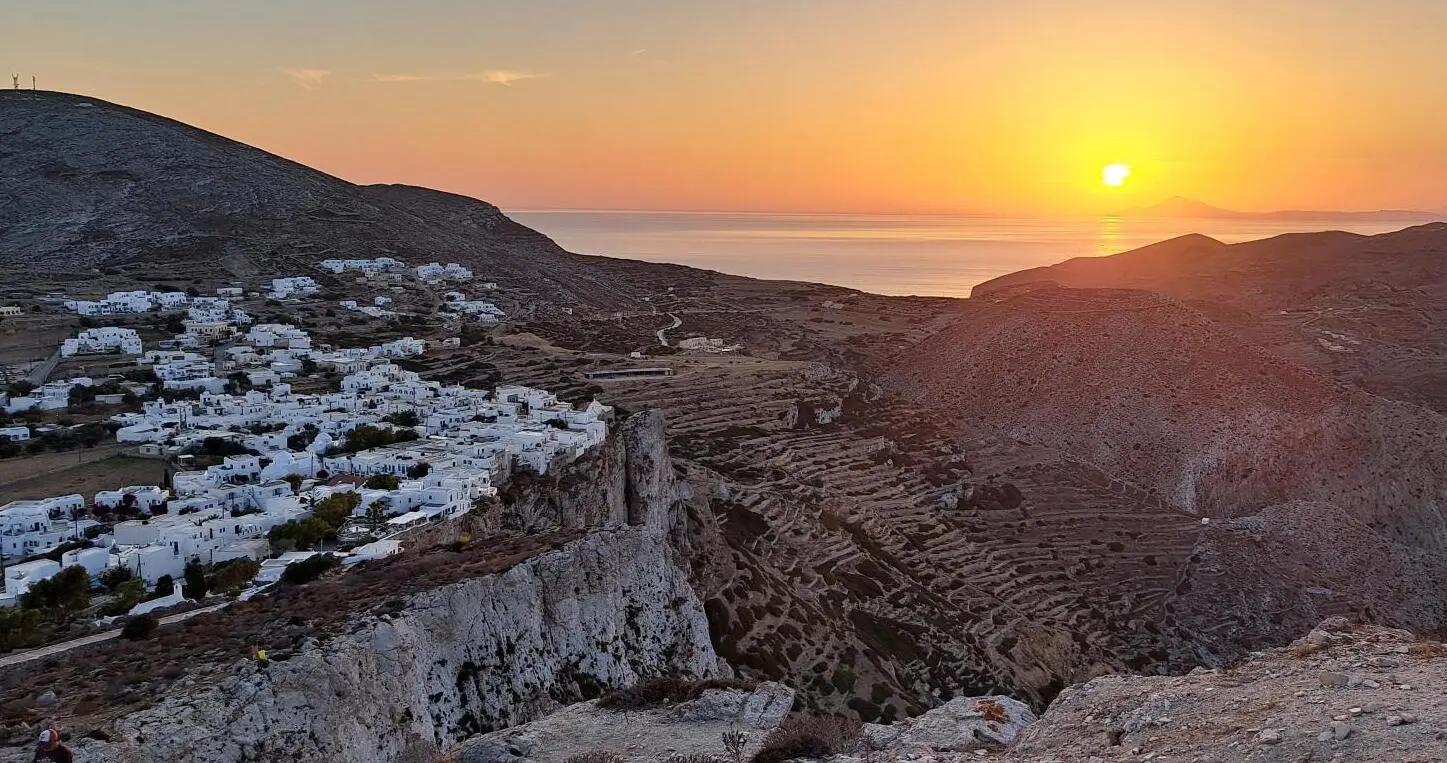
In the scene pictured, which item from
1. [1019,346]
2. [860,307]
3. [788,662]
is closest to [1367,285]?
[860,307]

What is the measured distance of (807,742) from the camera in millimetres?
11156

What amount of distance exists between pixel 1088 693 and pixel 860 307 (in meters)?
80.4

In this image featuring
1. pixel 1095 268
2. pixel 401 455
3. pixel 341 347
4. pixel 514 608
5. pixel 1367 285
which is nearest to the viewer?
pixel 514 608

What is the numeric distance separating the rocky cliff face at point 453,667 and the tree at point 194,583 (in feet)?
19.9

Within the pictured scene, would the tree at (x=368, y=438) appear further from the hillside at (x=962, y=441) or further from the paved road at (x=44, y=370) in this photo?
the paved road at (x=44, y=370)

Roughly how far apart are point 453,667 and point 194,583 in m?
6.89

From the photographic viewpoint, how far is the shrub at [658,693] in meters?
14.1

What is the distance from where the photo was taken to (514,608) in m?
16.6

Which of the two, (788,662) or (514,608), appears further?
(788,662)

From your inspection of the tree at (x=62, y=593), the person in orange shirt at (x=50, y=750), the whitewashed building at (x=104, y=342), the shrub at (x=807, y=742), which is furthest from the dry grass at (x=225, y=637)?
the whitewashed building at (x=104, y=342)

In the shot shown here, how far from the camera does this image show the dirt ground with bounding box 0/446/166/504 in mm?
25938

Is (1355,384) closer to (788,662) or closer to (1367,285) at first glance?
(1367,285)

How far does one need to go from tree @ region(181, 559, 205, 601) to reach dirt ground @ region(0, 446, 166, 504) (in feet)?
28.5

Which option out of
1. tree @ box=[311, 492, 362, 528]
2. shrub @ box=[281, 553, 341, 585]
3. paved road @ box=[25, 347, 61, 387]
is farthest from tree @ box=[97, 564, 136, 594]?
paved road @ box=[25, 347, 61, 387]
